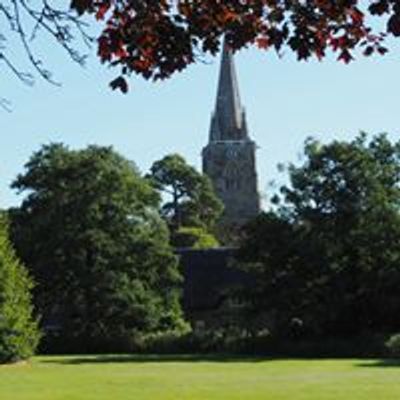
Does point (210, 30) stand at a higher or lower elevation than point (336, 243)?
lower

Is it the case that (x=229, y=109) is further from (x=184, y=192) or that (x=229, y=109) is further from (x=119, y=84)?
(x=119, y=84)

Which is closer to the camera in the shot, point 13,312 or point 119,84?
point 119,84

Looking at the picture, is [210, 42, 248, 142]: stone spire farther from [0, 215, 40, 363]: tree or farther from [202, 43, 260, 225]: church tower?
[0, 215, 40, 363]: tree

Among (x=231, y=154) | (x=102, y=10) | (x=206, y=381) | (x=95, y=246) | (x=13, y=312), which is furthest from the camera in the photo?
(x=231, y=154)

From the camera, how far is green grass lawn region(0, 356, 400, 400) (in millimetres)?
21469

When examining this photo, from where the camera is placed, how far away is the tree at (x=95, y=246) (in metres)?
53.1

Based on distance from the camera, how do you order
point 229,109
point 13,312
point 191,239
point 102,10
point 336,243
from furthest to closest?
point 229,109, point 191,239, point 336,243, point 13,312, point 102,10

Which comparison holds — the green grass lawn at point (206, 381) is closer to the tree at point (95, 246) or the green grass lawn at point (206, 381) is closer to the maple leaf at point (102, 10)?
the maple leaf at point (102, 10)

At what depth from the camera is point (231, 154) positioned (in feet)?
389

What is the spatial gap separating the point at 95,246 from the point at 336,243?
44.0ft

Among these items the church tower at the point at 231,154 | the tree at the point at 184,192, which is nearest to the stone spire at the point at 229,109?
the church tower at the point at 231,154

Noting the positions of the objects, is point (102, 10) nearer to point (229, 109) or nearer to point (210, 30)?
point (210, 30)

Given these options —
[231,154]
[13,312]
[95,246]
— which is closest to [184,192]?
[231,154]

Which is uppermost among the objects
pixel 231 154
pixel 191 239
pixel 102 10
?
pixel 231 154
